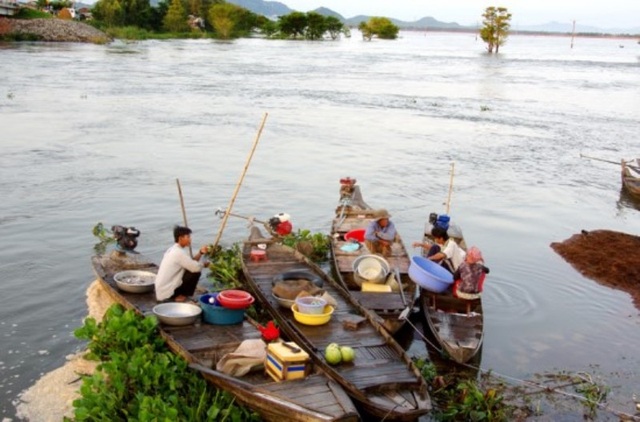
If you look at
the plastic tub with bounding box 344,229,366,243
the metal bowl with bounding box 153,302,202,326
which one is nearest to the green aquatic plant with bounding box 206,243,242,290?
the plastic tub with bounding box 344,229,366,243

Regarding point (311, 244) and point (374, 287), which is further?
point (311, 244)

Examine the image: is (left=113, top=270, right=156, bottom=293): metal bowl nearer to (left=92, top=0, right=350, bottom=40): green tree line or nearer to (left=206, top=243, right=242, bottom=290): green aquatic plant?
(left=206, top=243, right=242, bottom=290): green aquatic plant

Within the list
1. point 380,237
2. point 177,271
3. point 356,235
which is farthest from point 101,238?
point 380,237

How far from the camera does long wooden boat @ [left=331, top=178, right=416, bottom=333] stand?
9.74 metres

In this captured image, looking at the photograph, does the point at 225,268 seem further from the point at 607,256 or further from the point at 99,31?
the point at 99,31

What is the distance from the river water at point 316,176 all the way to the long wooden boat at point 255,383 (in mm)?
2174

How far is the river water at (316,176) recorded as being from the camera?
1082cm

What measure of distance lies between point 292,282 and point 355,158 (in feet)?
45.9

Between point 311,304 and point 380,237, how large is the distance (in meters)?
3.57

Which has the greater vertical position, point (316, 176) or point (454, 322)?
point (454, 322)

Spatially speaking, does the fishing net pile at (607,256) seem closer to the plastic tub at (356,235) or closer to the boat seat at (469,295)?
the boat seat at (469,295)

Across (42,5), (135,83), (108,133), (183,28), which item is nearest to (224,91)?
(135,83)

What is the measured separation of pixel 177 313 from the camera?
877cm

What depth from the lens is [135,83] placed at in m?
38.9
